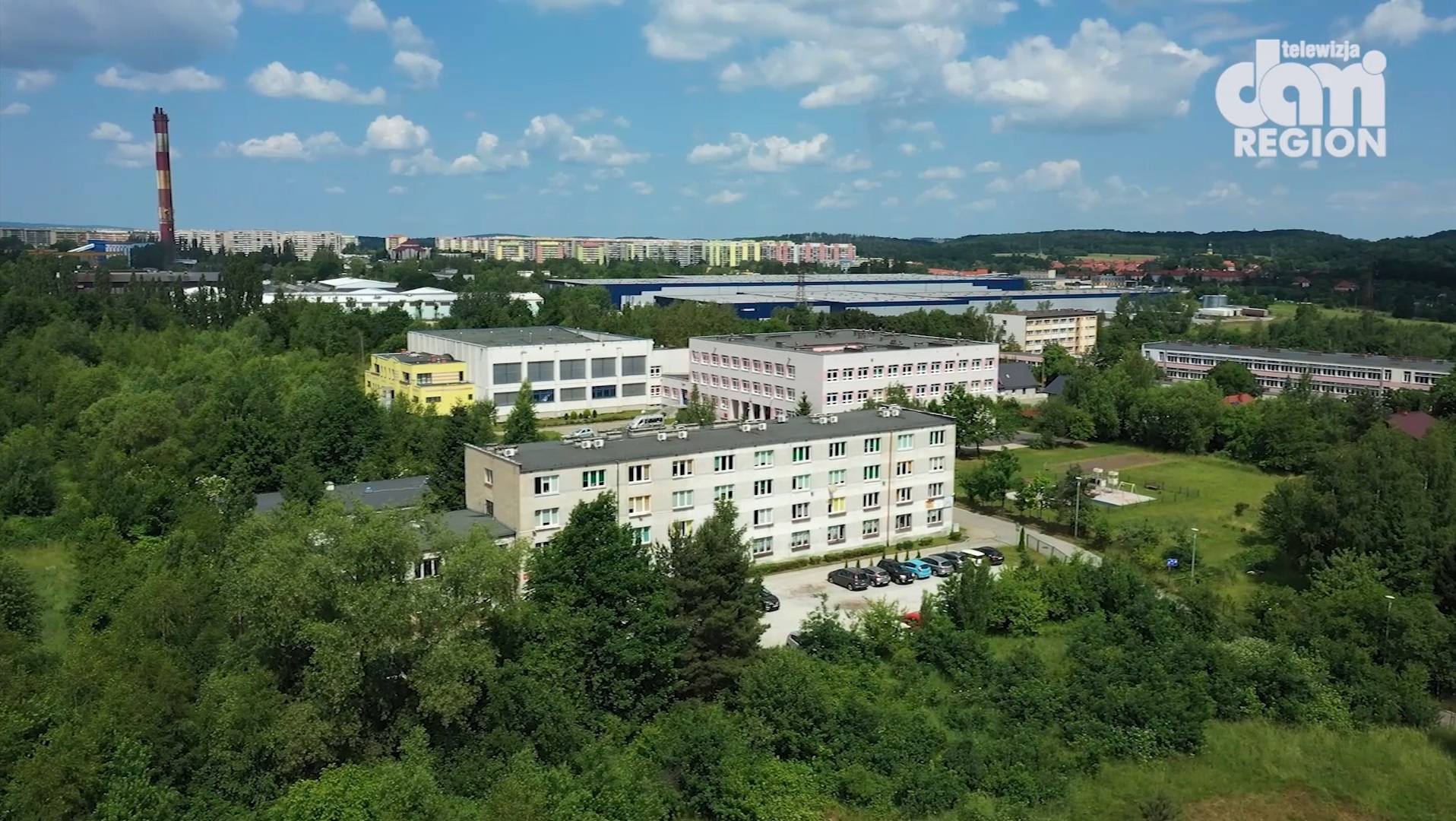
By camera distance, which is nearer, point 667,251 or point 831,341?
point 831,341

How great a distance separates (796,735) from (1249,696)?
6.40 m

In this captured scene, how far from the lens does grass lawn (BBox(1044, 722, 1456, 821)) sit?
12.4 m

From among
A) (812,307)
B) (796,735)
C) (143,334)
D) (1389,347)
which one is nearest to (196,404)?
(143,334)

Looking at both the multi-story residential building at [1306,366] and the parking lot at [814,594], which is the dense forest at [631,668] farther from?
the multi-story residential building at [1306,366]

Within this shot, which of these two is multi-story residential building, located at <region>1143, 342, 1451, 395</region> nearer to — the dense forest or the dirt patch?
the dense forest

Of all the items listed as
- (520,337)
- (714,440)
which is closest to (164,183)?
(520,337)

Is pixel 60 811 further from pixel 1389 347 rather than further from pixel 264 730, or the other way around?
pixel 1389 347

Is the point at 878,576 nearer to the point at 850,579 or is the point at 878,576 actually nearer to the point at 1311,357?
the point at 850,579

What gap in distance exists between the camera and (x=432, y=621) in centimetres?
1192

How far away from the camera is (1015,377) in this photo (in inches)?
1612

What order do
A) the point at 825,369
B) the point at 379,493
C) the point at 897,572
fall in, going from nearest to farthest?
the point at 897,572
the point at 379,493
the point at 825,369

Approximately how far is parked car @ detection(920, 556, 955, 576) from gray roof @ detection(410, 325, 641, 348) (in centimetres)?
2035

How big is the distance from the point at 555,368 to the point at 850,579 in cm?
2040

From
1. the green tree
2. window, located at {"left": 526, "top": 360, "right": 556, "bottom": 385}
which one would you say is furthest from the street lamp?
window, located at {"left": 526, "top": 360, "right": 556, "bottom": 385}
